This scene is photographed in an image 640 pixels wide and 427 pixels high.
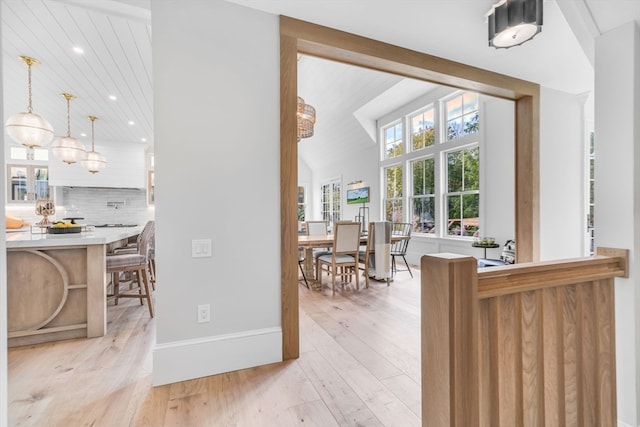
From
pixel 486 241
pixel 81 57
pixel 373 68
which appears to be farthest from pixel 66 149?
pixel 486 241

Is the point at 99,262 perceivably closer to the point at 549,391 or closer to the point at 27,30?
the point at 27,30

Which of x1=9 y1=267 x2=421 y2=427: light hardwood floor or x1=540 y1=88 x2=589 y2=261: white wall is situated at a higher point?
x1=540 y1=88 x2=589 y2=261: white wall

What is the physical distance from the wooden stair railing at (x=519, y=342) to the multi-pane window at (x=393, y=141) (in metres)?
5.28

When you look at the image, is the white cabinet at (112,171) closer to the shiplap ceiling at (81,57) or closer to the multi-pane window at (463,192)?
the shiplap ceiling at (81,57)

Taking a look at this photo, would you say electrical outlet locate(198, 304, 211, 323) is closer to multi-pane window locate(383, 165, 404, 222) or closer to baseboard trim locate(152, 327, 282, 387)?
baseboard trim locate(152, 327, 282, 387)

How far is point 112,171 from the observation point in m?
6.34

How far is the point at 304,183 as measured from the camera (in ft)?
33.4

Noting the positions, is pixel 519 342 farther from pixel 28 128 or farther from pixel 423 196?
pixel 423 196

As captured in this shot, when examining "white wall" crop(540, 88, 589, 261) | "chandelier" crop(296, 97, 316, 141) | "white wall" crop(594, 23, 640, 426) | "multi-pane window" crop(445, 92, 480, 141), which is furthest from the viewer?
"multi-pane window" crop(445, 92, 480, 141)

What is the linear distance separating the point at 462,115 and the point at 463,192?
4.40ft

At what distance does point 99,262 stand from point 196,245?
54.1 inches

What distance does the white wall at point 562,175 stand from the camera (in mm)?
3455

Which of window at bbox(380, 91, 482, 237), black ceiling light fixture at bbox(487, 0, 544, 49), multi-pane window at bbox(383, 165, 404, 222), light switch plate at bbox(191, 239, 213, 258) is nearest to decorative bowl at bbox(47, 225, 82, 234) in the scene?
light switch plate at bbox(191, 239, 213, 258)

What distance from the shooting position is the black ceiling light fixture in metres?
1.70
